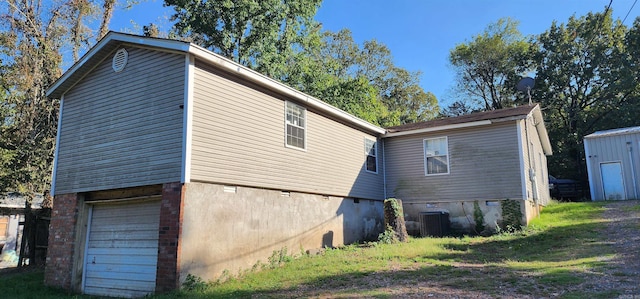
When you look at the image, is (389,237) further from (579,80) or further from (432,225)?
(579,80)

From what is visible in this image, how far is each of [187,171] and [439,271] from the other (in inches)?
217

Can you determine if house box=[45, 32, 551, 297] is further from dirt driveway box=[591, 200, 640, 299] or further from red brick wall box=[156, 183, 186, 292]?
dirt driveway box=[591, 200, 640, 299]

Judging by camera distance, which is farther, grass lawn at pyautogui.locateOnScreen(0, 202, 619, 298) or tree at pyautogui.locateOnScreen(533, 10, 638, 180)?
tree at pyautogui.locateOnScreen(533, 10, 638, 180)

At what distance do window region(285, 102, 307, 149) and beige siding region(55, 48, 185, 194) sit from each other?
353 centimetres

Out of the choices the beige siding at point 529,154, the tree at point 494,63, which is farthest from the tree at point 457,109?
the beige siding at point 529,154

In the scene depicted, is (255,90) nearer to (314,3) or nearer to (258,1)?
(258,1)

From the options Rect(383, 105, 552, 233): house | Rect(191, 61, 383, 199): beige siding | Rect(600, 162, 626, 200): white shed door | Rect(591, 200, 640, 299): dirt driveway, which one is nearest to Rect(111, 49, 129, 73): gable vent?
Rect(191, 61, 383, 199): beige siding

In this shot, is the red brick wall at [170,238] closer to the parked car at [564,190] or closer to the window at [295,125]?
the window at [295,125]

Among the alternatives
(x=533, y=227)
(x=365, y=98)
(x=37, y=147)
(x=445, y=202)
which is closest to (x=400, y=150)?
(x=445, y=202)

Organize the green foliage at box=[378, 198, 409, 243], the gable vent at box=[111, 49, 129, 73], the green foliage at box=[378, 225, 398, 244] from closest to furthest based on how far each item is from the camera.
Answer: the gable vent at box=[111, 49, 129, 73] → the green foliage at box=[378, 225, 398, 244] → the green foliage at box=[378, 198, 409, 243]

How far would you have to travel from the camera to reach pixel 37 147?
15680 mm

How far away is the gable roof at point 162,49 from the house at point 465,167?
4.40 metres

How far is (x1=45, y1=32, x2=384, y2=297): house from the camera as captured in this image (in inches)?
344

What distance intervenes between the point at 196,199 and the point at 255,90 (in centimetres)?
338
